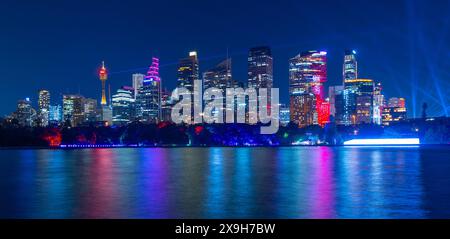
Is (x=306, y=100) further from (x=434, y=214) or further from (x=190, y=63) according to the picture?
(x=434, y=214)

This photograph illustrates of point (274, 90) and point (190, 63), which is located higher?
point (190, 63)

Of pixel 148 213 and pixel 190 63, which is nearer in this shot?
pixel 148 213

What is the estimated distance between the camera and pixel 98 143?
4392 inches

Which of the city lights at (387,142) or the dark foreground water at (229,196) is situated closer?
the dark foreground water at (229,196)

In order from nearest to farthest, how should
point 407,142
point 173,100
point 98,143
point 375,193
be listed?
point 375,193 → point 407,142 → point 98,143 → point 173,100

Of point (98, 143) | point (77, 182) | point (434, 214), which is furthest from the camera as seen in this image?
point (98, 143)

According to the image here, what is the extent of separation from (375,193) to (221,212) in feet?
24.5

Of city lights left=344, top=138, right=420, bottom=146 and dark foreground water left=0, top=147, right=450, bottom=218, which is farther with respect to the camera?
city lights left=344, top=138, right=420, bottom=146

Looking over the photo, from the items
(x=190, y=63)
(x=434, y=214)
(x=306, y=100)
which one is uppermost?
(x=190, y=63)

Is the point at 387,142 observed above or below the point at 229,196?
above

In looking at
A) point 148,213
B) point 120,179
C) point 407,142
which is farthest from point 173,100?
point 148,213

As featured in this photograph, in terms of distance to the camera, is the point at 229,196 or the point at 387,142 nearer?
the point at 229,196
